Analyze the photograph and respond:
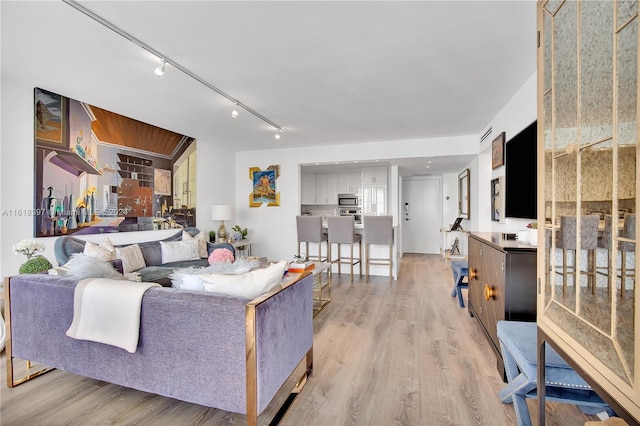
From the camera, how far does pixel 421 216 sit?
7.78m

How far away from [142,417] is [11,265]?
217 centimetres

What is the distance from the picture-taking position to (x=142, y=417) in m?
1.64

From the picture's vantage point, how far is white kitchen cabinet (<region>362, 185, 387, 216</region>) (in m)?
6.56

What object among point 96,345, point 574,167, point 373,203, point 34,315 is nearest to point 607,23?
point 574,167

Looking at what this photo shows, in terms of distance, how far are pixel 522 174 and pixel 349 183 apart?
196 inches

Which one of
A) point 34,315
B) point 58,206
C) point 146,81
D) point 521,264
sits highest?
point 146,81

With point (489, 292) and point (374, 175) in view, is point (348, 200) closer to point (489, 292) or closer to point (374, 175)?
point (374, 175)

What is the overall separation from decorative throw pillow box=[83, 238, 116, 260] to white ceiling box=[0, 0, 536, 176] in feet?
5.08

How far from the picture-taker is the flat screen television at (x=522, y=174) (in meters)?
2.40

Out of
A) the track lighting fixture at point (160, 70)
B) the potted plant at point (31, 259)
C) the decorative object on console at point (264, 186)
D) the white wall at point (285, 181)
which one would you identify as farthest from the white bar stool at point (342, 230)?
the potted plant at point (31, 259)

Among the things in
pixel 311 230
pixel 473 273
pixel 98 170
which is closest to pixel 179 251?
pixel 98 170

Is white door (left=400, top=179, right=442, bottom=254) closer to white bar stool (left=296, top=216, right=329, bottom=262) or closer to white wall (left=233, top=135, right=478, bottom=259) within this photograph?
white wall (left=233, top=135, right=478, bottom=259)

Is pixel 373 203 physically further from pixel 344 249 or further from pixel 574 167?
pixel 574 167

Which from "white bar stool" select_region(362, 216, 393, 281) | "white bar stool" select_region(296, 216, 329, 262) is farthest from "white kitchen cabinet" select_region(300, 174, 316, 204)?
"white bar stool" select_region(362, 216, 393, 281)
